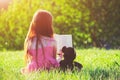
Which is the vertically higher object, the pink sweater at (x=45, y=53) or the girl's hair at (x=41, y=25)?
the girl's hair at (x=41, y=25)

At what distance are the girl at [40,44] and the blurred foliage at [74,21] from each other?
6840 mm

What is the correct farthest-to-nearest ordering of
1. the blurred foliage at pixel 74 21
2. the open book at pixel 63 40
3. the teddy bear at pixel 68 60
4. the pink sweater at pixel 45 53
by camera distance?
the blurred foliage at pixel 74 21 < the open book at pixel 63 40 < the pink sweater at pixel 45 53 < the teddy bear at pixel 68 60

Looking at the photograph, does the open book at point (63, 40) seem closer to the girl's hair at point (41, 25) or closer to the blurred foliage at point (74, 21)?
the girl's hair at point (41, 25)

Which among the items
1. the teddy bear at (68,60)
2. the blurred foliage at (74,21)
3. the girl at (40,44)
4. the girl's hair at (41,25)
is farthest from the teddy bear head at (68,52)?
the blurred foliage at (74,21)

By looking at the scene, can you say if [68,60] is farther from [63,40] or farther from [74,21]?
[74,21]

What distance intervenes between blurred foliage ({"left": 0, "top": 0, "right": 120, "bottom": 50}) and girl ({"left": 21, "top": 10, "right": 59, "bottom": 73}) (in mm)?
6840

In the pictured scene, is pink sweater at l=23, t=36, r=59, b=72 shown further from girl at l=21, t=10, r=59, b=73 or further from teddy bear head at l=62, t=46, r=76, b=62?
teddy bear head at l=62, t=46, r=76, b=62

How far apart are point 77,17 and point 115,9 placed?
3.90ft

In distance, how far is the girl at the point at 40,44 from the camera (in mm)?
7336

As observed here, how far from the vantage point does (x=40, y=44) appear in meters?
7.44

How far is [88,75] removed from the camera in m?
6.62

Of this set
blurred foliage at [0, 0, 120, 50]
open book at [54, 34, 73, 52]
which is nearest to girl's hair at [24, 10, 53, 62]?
open book at [54, 34, 73, 52]

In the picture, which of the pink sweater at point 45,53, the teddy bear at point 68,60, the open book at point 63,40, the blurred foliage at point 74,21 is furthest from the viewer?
the blurred foliage at point 74,21

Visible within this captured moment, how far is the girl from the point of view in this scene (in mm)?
7336
